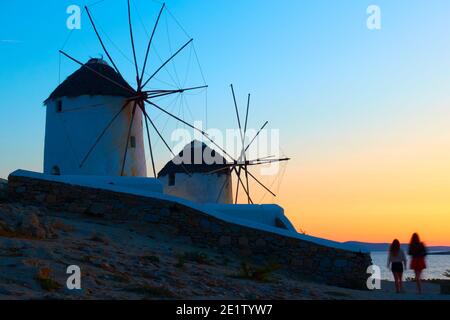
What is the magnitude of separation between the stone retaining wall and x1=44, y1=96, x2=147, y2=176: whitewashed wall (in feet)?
18.7

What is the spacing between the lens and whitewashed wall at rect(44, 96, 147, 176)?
18.1 meters

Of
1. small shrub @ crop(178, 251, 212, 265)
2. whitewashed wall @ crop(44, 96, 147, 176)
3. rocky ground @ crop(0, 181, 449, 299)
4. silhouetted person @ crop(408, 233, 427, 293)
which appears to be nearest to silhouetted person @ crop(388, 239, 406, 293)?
silhouetted person @ crop(408, 233, 427, 293)

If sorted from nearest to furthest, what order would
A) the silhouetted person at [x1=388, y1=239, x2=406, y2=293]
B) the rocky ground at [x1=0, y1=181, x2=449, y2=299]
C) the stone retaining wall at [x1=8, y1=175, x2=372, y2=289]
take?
the rocky ground at [x1=0, y1=181, x2=449, y2=299] → the silhouetted person at [x1=388, y1=239, x2=406, y2=293] → the stone retaining wall at [x1=8, y1=175, x2=372, y2=289]

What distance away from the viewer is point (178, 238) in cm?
1155

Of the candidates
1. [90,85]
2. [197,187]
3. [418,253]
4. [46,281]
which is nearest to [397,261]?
[418,253]

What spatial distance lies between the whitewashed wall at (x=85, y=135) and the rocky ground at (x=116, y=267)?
23.1ft

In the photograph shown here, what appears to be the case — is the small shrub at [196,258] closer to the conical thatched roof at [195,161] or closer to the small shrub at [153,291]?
the small shrub at [153,291]

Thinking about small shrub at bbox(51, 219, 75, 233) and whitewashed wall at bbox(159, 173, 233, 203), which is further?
whitewashed wall at bbox(159, 173, 233, 203)

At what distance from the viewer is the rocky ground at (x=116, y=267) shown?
Result: 6.53m

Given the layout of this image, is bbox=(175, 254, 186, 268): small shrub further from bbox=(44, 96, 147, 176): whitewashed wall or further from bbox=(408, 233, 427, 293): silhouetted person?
bbox=(44, 96, 147, 176): whitewashed wall
